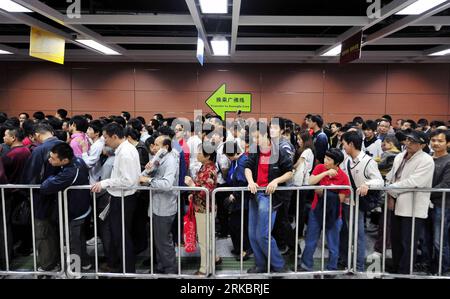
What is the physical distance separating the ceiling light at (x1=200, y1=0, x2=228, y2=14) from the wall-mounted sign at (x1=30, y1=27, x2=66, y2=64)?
3289 millimetres

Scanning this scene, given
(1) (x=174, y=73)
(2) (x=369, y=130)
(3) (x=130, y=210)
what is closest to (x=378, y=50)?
(2) (x=369, y=130)

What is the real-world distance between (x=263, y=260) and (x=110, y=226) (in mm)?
1650

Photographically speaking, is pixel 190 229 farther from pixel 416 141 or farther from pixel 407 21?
pixel 407 21

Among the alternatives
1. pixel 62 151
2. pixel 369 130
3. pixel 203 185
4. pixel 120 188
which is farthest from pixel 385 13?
pixel 62 151

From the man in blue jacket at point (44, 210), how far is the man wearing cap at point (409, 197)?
3.42m

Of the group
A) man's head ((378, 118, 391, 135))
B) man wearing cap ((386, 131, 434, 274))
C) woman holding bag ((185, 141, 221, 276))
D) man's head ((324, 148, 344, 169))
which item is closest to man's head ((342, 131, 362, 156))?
man's head ((324, 148, 344, 169))

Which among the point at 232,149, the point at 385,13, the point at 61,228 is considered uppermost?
the point at 385,13

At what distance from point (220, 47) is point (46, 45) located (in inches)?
144

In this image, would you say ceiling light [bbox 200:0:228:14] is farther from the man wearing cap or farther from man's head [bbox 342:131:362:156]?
the man wearing cap

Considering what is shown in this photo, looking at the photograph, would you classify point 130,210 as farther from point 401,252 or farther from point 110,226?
point 401,252

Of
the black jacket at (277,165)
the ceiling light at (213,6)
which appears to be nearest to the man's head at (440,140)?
the black jacket at (277,165)

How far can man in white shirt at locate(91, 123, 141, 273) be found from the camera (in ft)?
11.3

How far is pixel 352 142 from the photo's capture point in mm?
3660
